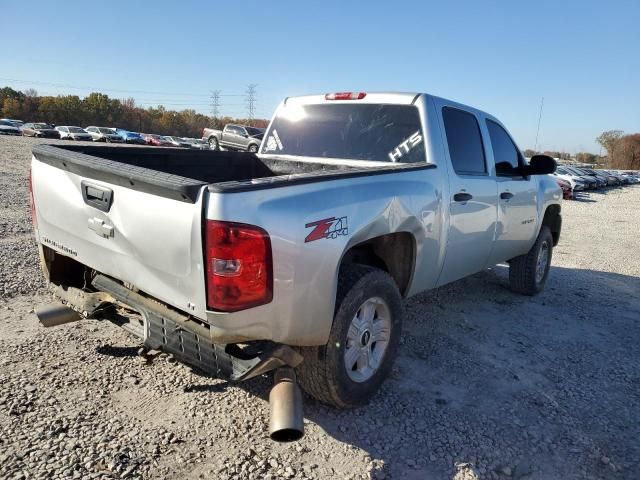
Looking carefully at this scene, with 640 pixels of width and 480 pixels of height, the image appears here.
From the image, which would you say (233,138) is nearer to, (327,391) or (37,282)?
(37,282)

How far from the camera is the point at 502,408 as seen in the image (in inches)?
127

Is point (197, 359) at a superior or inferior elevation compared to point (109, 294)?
inferior

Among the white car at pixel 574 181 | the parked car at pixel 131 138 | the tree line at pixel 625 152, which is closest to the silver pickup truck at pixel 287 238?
the white car at pixel 574 181

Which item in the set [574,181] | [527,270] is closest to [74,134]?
[574,181]

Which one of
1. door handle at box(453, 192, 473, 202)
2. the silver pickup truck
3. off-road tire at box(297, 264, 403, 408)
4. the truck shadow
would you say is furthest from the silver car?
off-road tire at box(297, 264, 403, 408)

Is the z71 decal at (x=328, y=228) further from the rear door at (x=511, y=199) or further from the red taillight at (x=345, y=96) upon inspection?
the rear door at (x=511, y=199)

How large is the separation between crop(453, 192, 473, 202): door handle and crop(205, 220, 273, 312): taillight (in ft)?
6.75

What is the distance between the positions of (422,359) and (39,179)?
119 inches

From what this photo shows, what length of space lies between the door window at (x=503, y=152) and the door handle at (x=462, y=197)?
88cm

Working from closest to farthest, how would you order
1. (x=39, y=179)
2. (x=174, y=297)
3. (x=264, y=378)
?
(x=174, y=297) < (x=39, y=179) < (x=264, y=378)

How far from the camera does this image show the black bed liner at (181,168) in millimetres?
2209

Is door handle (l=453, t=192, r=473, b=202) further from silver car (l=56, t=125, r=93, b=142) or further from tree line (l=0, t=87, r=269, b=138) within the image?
tree line (l=0, t=87, r=269, b=138)

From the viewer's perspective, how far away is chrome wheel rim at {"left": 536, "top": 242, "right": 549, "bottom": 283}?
5.85 meters

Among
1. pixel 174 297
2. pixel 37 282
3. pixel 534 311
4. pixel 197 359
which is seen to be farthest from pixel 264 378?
pixel 534 311
